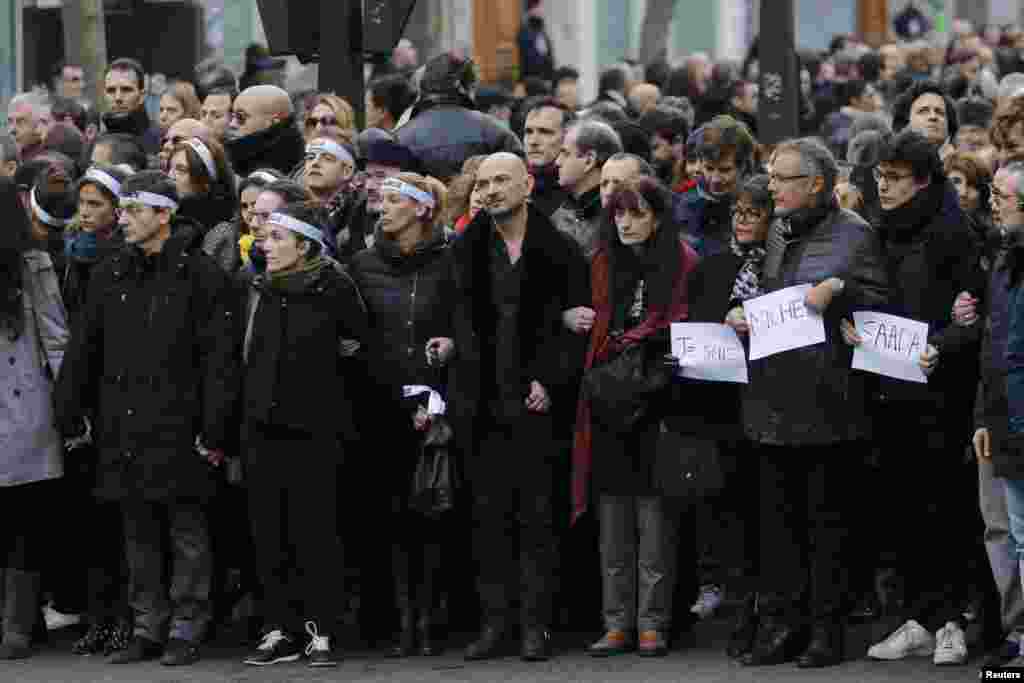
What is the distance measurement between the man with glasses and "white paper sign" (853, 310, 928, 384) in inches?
99.9

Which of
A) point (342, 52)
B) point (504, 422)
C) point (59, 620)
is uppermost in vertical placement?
point (342, 52)

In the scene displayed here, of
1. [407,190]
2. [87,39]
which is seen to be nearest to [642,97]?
[87,39]

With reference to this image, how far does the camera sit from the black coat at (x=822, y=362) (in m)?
10.5

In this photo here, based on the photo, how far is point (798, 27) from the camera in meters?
49.8

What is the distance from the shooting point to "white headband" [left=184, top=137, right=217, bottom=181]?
12.0 metres

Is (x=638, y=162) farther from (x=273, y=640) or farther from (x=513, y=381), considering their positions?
(x=273, y=640)

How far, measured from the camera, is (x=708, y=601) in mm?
11930

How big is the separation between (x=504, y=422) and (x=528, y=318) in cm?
44

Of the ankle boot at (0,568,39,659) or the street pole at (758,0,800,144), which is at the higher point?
the street pole at (758,0,800,144)

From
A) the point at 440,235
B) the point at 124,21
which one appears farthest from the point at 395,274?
the point at 124,21

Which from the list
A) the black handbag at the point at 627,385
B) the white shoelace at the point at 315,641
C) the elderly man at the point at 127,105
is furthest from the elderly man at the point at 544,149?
the elderly man at the point at 127,105

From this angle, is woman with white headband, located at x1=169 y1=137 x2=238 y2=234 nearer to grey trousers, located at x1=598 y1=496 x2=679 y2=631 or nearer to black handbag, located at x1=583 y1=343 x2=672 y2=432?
black handbag, located at x1=583 y1=343 x2=672 y2=432

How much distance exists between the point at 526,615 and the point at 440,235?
5.32 ft

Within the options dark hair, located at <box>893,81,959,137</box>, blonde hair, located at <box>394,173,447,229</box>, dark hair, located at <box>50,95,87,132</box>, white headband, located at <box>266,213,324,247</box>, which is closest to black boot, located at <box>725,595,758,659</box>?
blonde hair, located at <box>394,173,447,229</box>
